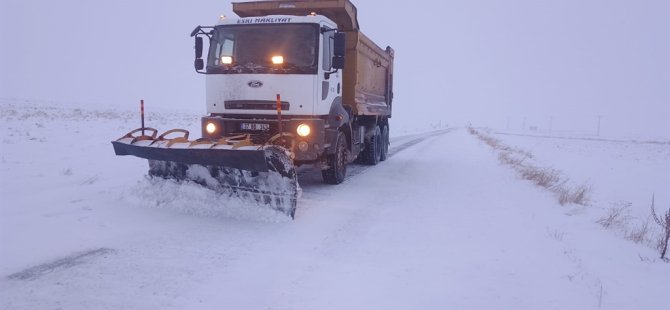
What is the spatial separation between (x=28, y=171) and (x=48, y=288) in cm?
602

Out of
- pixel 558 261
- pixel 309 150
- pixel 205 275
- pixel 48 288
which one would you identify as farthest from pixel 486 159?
pixel 48 288

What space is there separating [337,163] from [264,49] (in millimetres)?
2580

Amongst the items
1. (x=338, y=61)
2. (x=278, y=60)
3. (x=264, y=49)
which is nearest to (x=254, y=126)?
(x=278, y=60)

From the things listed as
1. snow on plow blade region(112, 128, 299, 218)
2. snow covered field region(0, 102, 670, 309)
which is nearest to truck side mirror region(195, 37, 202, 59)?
snow on plow blade region(112, 128, 299, 218)

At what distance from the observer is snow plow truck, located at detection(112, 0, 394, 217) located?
6.15 meters

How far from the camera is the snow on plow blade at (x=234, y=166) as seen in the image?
574 centimetres

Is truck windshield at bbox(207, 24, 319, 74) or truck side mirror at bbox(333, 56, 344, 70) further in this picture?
truck side mirror at bbox(333, 56, 344, 70)

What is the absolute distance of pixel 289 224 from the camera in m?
5.88

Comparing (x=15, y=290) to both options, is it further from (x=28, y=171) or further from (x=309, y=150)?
(x=28, y=171)

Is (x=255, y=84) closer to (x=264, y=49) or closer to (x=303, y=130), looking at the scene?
(x=264, y=49)

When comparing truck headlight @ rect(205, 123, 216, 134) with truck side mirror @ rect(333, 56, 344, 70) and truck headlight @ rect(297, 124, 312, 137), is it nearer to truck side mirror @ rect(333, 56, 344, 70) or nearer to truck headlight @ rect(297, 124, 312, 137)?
truck headlight @ rect(297, 124, 312, 137)

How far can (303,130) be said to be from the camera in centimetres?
744

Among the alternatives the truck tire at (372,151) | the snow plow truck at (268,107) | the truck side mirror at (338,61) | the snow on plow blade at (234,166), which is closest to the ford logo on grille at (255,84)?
the snow plow truck at (268,107)

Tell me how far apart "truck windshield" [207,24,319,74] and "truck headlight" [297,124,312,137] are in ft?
3.10
